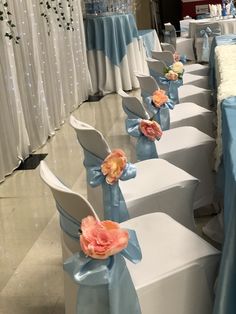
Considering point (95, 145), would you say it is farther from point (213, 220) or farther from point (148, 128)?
point (213, 220)

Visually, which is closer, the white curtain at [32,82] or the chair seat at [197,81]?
the white curtain at [32,82]

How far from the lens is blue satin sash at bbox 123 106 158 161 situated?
2332 mm

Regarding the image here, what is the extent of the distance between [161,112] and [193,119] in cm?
32

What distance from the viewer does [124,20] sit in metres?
6.43

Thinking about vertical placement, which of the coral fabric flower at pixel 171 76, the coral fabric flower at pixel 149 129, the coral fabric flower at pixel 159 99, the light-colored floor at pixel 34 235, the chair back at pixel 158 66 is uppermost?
the chair back at pixel 158 66

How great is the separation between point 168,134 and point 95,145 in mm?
1067

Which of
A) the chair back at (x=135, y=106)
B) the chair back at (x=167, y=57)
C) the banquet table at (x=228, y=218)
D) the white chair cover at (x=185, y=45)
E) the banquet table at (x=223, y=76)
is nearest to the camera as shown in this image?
the banquet table at (x=228, y=218)

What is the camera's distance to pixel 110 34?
20.9 ft

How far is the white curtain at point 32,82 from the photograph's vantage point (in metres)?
3.62

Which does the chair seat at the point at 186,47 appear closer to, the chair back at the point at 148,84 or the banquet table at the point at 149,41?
the banquet table at the point at 149,41

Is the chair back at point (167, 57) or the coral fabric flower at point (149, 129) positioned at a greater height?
the chair back at point (167, 57)

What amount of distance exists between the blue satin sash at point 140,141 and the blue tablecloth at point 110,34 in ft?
13.1

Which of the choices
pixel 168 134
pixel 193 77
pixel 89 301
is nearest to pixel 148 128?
pixel 168 134

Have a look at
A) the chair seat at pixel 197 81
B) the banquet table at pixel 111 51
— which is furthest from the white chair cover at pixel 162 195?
the banquet table at pixel 111 51
